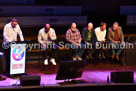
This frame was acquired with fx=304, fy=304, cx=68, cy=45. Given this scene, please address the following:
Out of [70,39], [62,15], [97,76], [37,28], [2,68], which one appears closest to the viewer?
[2,68]

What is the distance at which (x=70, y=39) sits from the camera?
8938mm

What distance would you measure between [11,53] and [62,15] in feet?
16.3

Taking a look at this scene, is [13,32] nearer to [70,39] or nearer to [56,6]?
[70,39]

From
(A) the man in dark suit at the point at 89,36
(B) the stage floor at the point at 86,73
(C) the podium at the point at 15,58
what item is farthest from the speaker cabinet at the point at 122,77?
(A) the man in dark suit at the point at 89,36

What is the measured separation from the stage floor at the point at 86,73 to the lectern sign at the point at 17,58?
0.22m

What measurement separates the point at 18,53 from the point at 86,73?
1963 millimetres

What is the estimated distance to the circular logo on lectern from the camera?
23.4 ft

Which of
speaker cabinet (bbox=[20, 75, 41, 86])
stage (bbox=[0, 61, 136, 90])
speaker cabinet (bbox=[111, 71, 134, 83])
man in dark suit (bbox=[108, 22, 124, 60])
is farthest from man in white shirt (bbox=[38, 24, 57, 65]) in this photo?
speaker cabinet (bbox=[20, 75, 41, 86])

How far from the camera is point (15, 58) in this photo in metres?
7.17

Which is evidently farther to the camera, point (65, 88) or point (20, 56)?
point (20, 56)

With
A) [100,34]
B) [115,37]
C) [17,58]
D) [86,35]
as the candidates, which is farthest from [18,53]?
[115,37]

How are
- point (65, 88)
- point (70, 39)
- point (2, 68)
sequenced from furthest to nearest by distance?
point (70, 39) < point (2, 68) < point (65, 88)

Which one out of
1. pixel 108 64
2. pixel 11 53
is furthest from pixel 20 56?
pixel 108 64

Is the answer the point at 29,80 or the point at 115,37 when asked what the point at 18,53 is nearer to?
the point at 29,80
